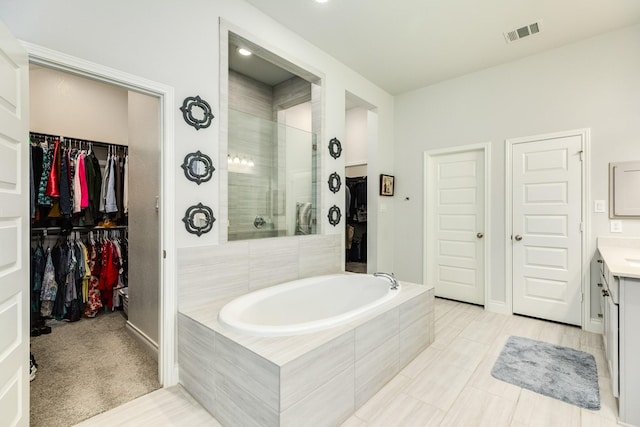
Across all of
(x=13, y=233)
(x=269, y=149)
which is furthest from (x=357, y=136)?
(x=13, y=233)

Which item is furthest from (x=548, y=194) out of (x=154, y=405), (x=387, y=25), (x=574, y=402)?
(x=154, y=405)

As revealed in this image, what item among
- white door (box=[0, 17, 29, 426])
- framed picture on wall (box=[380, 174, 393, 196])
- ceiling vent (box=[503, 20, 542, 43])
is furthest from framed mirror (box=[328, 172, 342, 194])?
white door (box=[0, 17, 29, 426])

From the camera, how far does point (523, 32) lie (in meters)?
2.80

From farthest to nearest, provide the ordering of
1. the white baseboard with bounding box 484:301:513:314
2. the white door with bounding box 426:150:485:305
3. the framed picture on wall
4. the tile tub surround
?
the framed picture on wall, the white door with bounding box 426:150:485:305, the white baseboard with bounding box 484:301:513:314, the tile tub surround

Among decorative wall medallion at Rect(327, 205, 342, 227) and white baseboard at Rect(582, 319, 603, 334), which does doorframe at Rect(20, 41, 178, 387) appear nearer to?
decorative wall medallion at Rect(327, 205, 342, 227)

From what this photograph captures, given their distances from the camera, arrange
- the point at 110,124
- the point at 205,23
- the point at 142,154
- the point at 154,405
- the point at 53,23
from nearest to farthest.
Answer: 1. the point at 53,23
2. the point at 154,405
3. the point at 205,23
4. the point at 142,154
5. the point at 110,124

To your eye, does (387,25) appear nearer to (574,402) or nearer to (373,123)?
(373,123)

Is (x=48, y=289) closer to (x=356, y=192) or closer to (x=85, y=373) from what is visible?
(x=85, y=373)

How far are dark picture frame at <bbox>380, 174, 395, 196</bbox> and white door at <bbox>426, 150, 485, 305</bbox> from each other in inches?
19.7

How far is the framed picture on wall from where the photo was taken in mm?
4004

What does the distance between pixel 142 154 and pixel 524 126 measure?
3864mm

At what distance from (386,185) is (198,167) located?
2632 millimetres

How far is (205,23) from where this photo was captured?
219 cm

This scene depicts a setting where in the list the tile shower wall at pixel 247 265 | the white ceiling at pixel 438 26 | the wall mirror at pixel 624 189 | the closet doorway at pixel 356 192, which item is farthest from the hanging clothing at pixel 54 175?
the wall mirror at pixel 624 189
